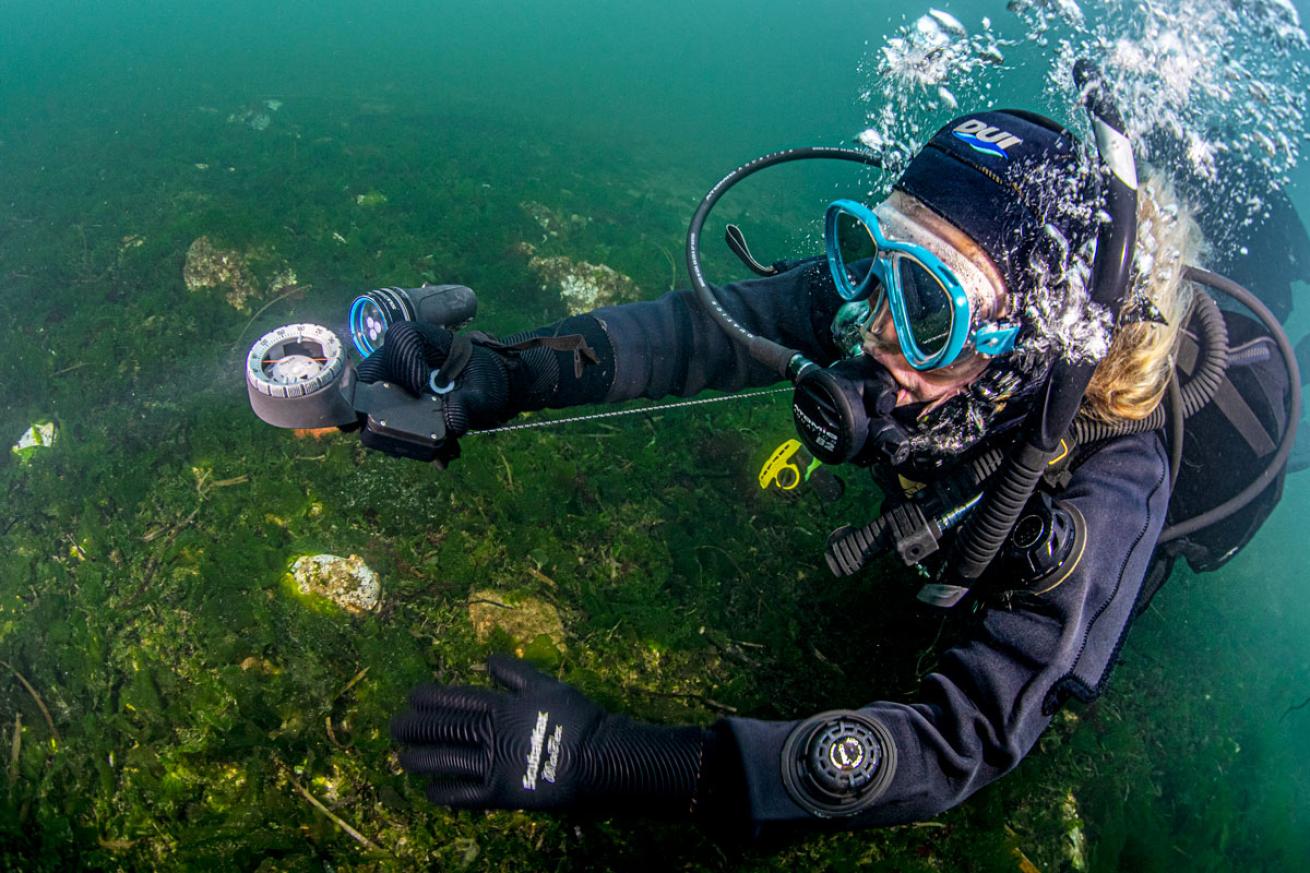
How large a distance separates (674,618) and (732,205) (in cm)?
1418

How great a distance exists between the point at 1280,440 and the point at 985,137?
6.17 feet

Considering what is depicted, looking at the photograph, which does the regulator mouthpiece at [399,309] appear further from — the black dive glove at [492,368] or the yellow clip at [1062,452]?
the yellow clip at [1062,452]

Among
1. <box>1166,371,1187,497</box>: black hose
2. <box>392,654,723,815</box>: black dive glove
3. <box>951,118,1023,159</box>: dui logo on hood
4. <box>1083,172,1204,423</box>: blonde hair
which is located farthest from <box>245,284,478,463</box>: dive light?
<box>1166,371,1187,497</box>: black hose

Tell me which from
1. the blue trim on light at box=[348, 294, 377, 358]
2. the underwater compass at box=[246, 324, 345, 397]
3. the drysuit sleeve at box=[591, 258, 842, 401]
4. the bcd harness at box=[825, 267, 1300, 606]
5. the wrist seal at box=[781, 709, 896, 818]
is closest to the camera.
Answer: the wrist seal at box=[781, 709, 896, 818]

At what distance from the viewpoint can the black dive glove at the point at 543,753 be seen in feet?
6.34

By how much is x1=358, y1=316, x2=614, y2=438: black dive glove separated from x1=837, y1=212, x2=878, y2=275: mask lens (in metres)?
1.18

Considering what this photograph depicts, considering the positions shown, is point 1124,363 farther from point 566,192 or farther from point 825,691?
point 566,192

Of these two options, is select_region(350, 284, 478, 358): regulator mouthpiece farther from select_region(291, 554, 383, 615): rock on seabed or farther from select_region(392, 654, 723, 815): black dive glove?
select_region(392, 654, 723, 815): black dive glove

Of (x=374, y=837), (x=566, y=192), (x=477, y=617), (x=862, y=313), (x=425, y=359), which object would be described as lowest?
(x=374, y=837)

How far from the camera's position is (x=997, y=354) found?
2.02 metres

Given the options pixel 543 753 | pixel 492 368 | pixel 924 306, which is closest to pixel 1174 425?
pixel 924 306

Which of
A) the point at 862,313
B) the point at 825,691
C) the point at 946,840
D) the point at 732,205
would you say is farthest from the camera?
the point at 732,205

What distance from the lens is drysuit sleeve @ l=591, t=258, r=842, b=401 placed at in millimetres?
3098

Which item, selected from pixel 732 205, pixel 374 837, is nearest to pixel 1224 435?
pixel 374 837
